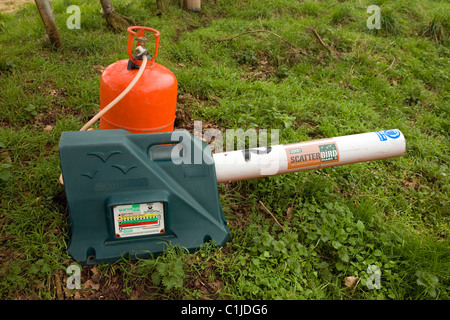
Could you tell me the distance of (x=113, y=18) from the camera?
400cm

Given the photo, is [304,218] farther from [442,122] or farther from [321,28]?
[321,28]

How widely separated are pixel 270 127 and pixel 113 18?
2593 millimetres

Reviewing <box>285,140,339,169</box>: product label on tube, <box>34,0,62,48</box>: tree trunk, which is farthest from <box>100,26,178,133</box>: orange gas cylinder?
<box>34,0,62,48</box>: tree trunk

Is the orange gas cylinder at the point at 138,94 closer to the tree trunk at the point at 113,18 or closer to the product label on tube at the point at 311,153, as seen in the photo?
the product label on tube at the point at 311,153

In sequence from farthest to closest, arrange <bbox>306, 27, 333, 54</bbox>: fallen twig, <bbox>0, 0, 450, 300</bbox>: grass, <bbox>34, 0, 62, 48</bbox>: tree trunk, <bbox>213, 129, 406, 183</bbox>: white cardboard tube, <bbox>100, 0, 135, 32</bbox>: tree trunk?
<bbox>306, 27, 333, 54</bbox>: fallen twig → <bbox>100, 0, 135, 32</bbox>: tree trunk → <bbox>34, 0, 62, 48</bbox>: tree trunk → <bbox>213, 129, 406, 183</bbox>: white cardboard tube → <bbox>0, 0, 450, 300</bbox>: grass

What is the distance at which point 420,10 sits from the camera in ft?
18.4

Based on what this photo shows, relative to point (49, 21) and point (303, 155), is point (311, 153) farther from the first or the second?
point (49, 21)

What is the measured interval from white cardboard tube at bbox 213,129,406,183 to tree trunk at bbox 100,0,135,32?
116 inches

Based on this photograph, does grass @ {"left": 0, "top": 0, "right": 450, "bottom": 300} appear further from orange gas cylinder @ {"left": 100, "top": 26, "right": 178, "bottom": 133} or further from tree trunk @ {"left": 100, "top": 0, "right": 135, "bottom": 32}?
orange gas cylinder @ {"left": 100, "top": 26, "right": 178, "bottom": 133}

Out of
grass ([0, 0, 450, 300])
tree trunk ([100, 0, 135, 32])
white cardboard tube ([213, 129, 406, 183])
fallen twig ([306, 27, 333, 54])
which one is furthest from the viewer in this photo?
fallen twig ([306, 27, 333, 54])

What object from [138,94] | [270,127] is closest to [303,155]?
[270,127]

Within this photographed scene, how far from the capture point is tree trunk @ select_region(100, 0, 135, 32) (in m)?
3.95
